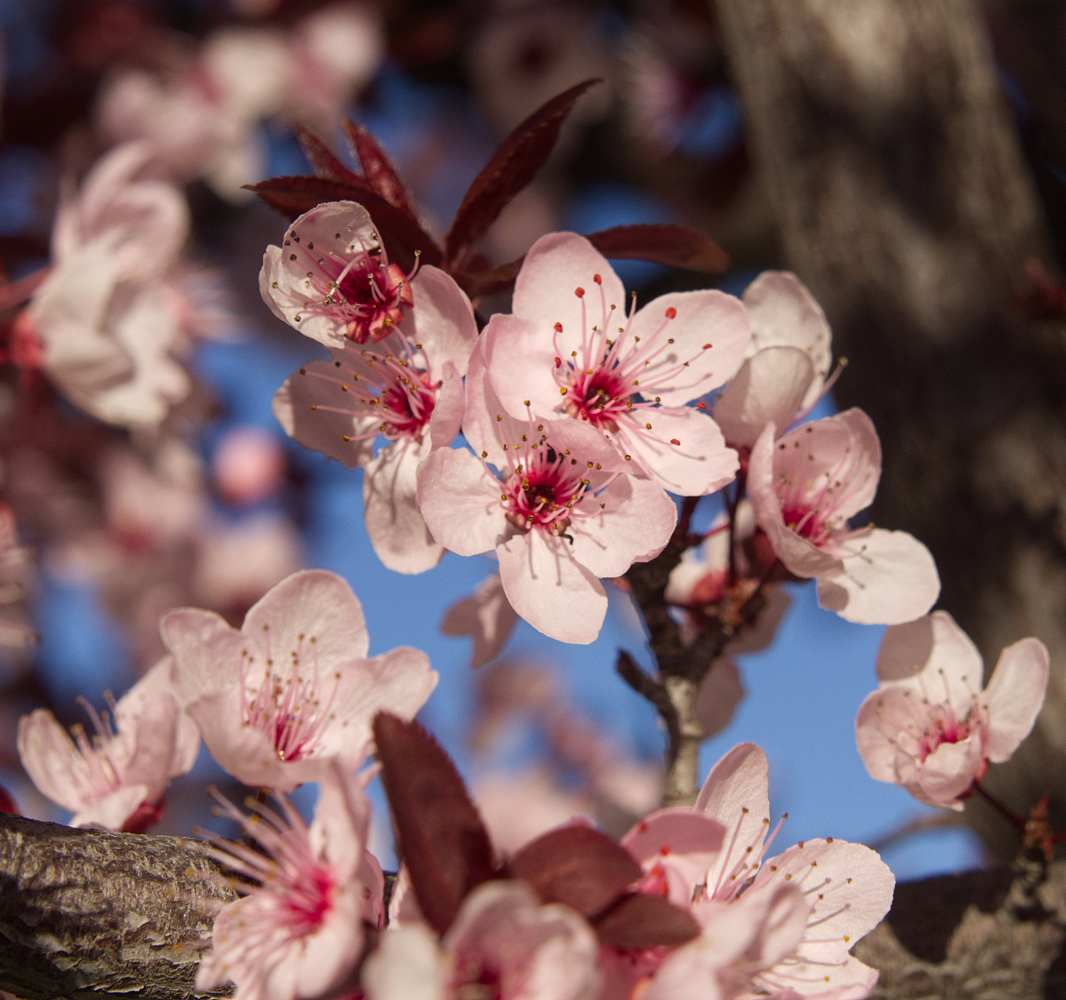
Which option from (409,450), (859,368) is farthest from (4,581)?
(859,368)

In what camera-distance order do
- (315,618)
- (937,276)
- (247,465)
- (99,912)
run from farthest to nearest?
(247,465) < (937,276) < (315,618) < (99,912)

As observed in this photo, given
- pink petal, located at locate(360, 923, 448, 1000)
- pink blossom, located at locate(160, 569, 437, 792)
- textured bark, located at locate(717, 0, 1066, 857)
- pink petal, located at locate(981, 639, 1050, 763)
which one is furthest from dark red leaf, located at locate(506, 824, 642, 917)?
textured bark, located at locate(717, 0, 1066, 857)

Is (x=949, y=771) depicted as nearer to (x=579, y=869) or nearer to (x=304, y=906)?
(x=579, y=869)

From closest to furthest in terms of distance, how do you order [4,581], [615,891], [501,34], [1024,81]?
[615,891] < [4,581] < [1024,81] < [501,34]

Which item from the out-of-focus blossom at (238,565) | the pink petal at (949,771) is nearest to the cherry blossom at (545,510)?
the pink petal at (949,771)

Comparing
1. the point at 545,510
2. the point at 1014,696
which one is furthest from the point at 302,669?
the point at 1014,696

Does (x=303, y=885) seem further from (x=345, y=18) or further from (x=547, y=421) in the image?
(x=345, y=18)

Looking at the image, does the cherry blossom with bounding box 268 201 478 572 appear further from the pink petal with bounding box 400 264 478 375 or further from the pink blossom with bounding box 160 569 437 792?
the pink blossom with bounding box 160 569 437 792

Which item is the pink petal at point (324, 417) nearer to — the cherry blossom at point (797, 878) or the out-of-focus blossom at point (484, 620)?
the out-of-focus blossom at point (484, 620)
